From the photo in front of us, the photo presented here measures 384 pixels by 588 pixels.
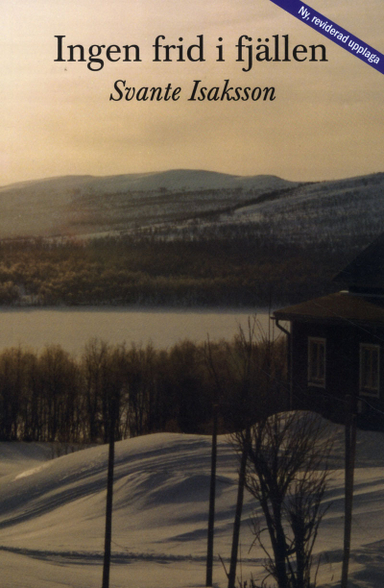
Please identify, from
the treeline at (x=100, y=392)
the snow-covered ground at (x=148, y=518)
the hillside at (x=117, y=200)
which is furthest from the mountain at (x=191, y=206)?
the snow-covered ground at (x=148, y=518)

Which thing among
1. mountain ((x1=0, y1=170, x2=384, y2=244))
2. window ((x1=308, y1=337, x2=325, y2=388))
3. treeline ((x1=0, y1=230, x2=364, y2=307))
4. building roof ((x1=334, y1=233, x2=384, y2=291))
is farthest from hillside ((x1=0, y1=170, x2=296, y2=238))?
window ((x1=308, y1=337, x2=325, y2=388))

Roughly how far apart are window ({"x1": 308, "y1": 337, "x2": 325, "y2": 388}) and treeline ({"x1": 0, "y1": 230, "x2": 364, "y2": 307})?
43.8 inches

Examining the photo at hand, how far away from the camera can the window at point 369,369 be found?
6.83m

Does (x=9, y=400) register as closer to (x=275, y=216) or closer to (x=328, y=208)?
(x=275, y=216)

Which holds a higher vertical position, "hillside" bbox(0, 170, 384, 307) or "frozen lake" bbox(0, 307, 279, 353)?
"hillside" bbox(0, 170, 384, 307)

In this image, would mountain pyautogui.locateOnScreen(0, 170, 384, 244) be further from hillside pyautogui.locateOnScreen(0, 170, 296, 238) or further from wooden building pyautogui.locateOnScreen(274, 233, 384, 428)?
wooden building pyautogui.locateOnScreen(274, 233, 384, 428)

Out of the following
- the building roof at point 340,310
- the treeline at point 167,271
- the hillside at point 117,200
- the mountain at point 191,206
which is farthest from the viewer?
the hillside at point 117,200

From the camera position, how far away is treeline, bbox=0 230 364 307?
8.75 meters

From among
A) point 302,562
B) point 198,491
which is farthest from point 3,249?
point 302,562

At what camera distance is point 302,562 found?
10.9ft

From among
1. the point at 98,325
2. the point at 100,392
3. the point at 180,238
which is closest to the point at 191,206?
the point at 180,238

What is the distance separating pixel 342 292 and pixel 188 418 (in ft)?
10.3

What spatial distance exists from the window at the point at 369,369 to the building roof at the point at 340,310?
328 millimetres

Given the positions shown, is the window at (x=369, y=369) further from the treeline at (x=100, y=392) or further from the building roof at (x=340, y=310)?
the treeline at (x=100, y=392)
